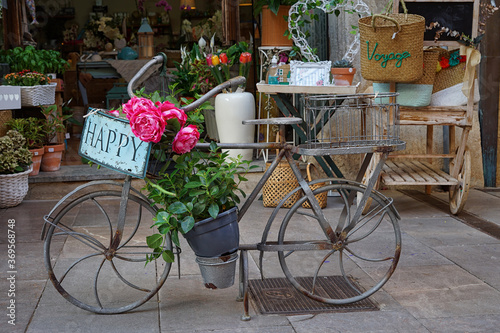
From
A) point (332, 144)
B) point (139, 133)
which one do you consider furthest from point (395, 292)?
point (139, 133)

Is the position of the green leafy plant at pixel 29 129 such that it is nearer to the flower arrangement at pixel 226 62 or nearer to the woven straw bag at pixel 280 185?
the flower arrangement at pixel 226 62

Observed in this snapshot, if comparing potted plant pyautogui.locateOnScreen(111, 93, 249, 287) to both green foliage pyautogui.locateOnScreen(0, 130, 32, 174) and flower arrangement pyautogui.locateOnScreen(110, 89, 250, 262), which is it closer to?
flower arrangement pyautogui.locateOnScreen(110, 89, 250, 262)

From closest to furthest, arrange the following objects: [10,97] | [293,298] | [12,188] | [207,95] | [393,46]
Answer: [207,95]
[293,298]
[393,46]
[12,188]
[10,97]

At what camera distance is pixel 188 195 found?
325 centimetres

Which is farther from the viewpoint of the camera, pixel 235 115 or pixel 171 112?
pixel 235 115


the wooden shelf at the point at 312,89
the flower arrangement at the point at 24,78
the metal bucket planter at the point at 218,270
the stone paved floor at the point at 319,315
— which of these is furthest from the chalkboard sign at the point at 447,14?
the flower arrangement at the point at 24,78

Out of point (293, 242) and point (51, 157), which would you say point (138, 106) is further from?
point (51, 157)

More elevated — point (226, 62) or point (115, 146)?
point (226, 62)

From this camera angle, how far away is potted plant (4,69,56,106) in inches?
253

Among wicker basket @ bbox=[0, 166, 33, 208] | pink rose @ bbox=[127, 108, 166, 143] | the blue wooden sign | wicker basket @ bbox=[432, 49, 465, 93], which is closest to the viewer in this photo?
pink rose @ bbox=[127, 108, 166, 143]

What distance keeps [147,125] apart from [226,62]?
406 centimetres

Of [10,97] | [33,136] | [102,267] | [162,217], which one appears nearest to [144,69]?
[162,217]

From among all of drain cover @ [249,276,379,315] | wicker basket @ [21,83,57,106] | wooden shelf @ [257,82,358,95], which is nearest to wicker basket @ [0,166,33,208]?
wicker basket @ [21,83,57,106]

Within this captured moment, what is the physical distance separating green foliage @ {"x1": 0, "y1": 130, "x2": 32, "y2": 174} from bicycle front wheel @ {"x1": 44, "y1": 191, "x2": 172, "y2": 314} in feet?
3.21
